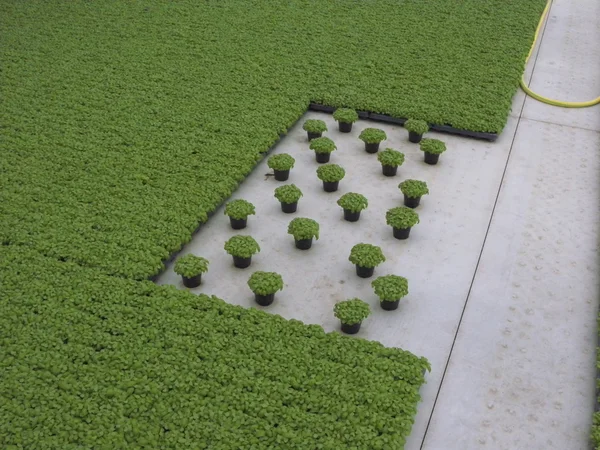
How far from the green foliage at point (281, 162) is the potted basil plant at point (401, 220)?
113 centimetres

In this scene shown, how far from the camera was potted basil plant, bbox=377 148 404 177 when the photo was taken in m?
5.61

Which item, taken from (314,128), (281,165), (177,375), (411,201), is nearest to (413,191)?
(411,201)

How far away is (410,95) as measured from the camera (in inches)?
264

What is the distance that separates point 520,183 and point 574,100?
6.81 feet

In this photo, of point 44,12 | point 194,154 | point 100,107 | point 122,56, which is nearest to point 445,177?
point 194,154

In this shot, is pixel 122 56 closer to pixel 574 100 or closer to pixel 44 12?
pixel 44 12

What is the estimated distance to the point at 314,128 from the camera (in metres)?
6.08

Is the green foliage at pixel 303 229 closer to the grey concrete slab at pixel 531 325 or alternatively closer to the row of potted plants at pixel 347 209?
the row of potted plants at pixel 347 209

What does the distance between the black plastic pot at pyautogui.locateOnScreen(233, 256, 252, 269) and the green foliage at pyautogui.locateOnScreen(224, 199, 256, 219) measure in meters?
0.43

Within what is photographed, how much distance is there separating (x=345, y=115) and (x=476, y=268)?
2367 mm

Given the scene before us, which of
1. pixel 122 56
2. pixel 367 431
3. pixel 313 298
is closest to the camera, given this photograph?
pixel 367 431

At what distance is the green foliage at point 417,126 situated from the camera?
6.05 meters

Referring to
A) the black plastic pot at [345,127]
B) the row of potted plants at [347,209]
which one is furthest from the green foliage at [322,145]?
the row of potted plants at [347,209]

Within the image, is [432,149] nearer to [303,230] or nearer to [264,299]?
[303,230]
